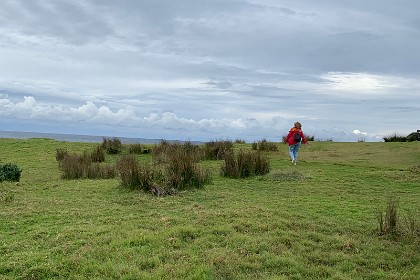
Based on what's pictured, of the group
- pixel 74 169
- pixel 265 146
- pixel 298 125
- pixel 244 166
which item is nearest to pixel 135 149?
pixel 265 146

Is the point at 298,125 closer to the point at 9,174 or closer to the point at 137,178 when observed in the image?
the point at 137,178

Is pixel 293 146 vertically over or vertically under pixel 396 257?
over

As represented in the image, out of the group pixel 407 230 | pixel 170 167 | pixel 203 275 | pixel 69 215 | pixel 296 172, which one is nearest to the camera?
pixel 203 275

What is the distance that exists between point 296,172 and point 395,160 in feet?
25.6

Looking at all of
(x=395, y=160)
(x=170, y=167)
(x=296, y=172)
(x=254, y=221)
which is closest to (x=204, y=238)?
(x=254, y=221)

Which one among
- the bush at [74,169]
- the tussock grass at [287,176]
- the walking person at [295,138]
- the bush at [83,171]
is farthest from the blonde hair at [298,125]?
the bush at [74,169]

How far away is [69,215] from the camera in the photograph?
8.84 metres

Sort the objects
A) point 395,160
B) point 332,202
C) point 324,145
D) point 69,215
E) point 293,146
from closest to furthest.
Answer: point 69,215, point 332,202, point 293,146, point 395,160, point 324,145

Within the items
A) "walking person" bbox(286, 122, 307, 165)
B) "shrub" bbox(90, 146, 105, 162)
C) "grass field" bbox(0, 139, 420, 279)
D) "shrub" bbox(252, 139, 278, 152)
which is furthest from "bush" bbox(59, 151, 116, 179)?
"shrub" bbox(252, 139, 278, 152)

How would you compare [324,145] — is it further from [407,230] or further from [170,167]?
[407,230]

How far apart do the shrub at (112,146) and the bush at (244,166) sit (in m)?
9.72

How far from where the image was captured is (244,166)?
1530 cm

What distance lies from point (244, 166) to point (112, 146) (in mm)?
10463

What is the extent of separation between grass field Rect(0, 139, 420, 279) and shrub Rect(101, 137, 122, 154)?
1003 cm
